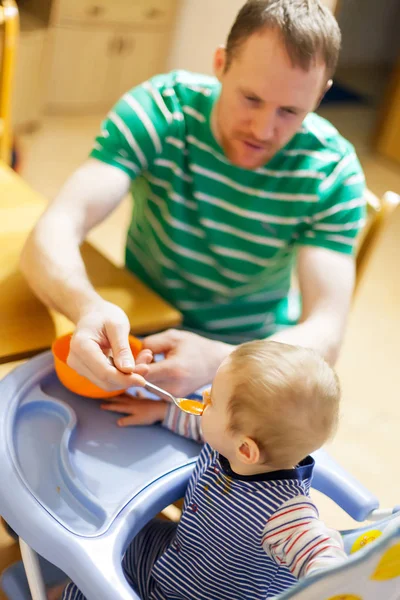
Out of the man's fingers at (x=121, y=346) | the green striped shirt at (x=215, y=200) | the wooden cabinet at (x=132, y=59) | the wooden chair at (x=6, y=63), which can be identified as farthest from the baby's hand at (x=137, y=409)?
the wooden cabinet at (x=132, y=59)

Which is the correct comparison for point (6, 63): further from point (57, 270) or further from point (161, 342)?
point (161, 342)

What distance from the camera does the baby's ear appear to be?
0.83 meters

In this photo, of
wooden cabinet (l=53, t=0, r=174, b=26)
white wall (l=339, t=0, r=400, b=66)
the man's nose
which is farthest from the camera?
white wall (l=339, t=0, r=400, b=66)

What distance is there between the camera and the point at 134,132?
48.3 inches

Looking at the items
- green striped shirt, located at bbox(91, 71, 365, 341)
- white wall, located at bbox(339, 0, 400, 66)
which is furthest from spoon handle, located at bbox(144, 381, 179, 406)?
white wall, located at bbox(339, 0, 400, 66)

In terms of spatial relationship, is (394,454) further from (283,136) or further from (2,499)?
(2,499)

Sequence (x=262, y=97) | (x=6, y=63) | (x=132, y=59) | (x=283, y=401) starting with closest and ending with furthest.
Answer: (x=283, y=401) → (x=262, y=97) → (x=6, y=63) → (x=132, y=59)

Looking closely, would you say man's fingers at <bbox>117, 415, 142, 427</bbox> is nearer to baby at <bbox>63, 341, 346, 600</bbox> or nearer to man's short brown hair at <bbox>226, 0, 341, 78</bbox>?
baby at <bbox>63, 341, 346, 600</bbox>

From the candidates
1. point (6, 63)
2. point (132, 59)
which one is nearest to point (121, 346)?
point (6, 63)

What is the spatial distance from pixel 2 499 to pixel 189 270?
2.05ft

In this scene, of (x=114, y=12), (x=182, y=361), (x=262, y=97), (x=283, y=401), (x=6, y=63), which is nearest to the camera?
(x=283, y=401)

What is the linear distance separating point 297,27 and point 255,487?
674mm

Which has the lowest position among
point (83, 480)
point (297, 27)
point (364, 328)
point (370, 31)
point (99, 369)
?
point (364, 328)

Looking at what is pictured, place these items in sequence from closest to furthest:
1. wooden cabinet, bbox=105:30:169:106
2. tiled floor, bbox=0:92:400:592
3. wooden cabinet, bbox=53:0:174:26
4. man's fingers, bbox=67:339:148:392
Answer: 1. man's fingers, bbox=67:339:148:392
2. tiled floor, bbox=0:92:400:592
3. wooden cabinet, bbox=53:0:174:26
4. wooden cabinet, bbox=105:30:169:106
